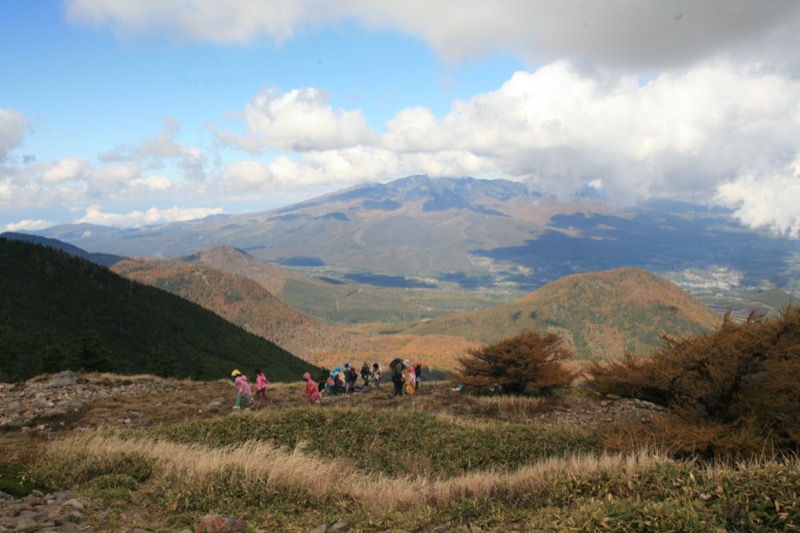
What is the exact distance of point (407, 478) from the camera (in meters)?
8.64

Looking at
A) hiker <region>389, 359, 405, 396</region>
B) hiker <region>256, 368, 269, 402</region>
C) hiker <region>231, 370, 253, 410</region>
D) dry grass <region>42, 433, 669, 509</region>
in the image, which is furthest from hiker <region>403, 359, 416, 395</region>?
dry grass <region>42, 433, 669, 509</region>

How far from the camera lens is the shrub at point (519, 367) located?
19.0 m

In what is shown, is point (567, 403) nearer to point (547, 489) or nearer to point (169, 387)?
point (547, 489)

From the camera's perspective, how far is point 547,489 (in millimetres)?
6754

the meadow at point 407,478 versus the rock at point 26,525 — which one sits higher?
the rock at point 26,525

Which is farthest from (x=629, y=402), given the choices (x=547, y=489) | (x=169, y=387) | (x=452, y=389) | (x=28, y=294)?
(x=28, y=294)

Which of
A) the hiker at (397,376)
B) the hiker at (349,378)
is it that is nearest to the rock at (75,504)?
the hiker at (397,376)

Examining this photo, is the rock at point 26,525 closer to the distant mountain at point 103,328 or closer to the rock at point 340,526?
the rock at point 340,526

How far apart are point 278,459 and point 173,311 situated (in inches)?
3780

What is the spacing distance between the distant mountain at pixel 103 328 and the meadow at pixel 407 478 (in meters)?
31.2

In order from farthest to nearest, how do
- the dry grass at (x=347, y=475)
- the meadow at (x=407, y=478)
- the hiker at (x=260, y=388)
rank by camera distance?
the hiker at (x=260, y=388) < the dry grass at (x=347, y=475) < the meadow at (x=407, y=478)

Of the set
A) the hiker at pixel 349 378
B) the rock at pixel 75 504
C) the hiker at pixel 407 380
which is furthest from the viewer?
the hiker at pixel 349 378

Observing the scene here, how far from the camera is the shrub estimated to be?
62.2 feet

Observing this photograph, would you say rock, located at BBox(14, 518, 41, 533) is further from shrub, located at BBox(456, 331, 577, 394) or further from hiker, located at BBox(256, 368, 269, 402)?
shrub, located at BBox(456, 331, 577, 394)
